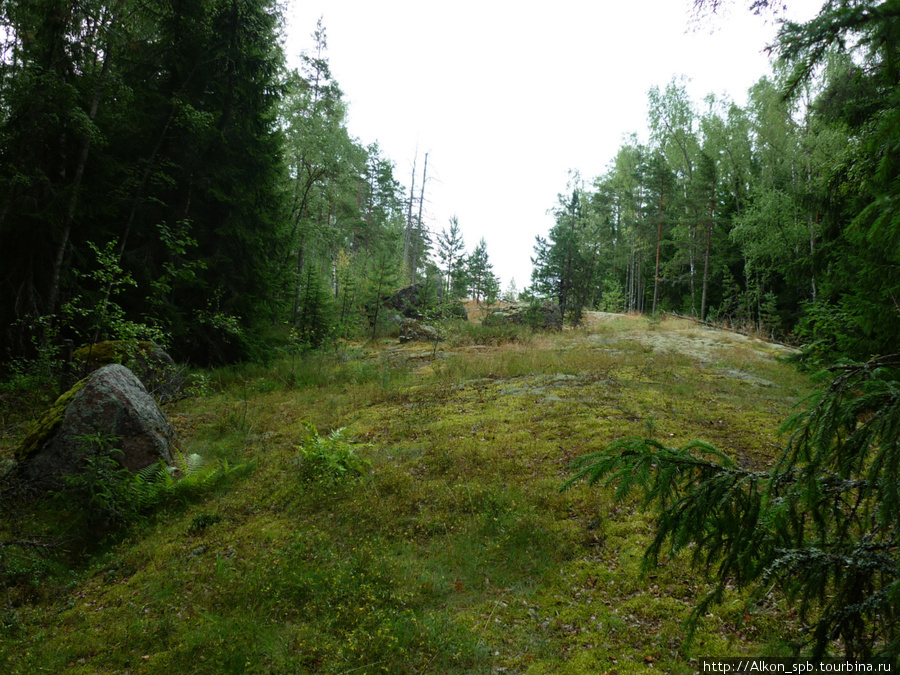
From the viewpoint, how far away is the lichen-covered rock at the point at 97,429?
5418mm

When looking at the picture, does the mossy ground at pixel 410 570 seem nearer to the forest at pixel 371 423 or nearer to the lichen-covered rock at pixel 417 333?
the forest at pixel 371 423

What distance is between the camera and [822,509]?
203 centimetres

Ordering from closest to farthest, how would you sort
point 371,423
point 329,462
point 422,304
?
point 329,462, point 371,423, point 422,304

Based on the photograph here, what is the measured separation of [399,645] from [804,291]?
27538 millimetres

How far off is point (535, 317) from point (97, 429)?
61.5 feet

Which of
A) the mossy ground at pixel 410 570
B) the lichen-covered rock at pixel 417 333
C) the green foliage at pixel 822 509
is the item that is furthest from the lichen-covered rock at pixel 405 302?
the green foliage at pixel 822 509

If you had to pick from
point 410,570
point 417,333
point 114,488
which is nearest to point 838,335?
point 410,570

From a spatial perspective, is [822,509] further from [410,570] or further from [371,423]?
[371,423]

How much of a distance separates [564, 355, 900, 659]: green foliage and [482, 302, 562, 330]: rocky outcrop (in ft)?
63.6

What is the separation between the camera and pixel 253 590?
13.0 ft

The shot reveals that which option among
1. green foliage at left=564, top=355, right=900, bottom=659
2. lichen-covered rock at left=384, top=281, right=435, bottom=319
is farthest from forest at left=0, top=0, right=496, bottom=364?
green foliage at left=564, top=355, right=900, bottom=659

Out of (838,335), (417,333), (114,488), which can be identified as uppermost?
(838,335)

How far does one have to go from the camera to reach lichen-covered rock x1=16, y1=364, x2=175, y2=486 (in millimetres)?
5418

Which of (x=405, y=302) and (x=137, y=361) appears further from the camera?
(x=405, y=302)
